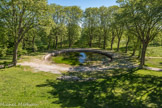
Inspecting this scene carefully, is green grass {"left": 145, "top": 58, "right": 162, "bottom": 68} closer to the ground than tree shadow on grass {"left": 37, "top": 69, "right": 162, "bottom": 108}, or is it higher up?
higher up

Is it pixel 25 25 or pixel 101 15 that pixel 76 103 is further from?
pixel 101 15

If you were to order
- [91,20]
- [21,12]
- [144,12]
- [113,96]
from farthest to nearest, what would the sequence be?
[91,20] → [21,12] → [144,12] → [113,96]

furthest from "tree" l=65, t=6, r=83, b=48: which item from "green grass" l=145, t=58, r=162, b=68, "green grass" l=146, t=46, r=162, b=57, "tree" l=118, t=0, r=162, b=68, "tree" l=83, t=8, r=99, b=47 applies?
"green grass" l=145, t=58, r=162, b=68

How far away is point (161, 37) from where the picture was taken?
23.9 meters

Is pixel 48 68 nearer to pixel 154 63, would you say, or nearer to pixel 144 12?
pixel 144 12

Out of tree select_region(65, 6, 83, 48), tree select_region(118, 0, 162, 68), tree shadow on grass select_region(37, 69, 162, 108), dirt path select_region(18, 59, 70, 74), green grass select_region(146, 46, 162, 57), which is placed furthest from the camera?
tree select_region(65, 6, 83, 48)

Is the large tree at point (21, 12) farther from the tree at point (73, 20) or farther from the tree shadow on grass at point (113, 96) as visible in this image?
the tree at point (73, 20)

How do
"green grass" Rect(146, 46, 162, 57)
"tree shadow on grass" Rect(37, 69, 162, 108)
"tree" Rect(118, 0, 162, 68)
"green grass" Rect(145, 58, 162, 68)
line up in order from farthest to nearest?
"green grass" Rect(146, 46, 162, 57) < "green grass" Rect(145, 58, 162, 68) < "tree" Rect(118, 0, 162, 68) < "tree shadow on grass" Rect(37, 69, 162, 108)

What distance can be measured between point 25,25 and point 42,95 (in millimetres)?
15169

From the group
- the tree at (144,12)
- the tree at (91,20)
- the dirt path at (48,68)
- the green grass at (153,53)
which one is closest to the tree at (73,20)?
the tree at (91,20)

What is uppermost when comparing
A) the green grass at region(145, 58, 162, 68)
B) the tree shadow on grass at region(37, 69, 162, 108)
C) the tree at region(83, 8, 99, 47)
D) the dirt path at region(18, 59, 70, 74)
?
the tree at region(83, 8, 99, 47)

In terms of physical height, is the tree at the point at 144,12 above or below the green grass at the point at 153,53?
above

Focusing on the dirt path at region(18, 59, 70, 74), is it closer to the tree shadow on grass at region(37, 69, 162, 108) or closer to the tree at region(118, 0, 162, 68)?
the tree shadow on grass at region(37, 69, 162, 108)

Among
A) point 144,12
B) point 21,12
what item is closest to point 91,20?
point 144,12
